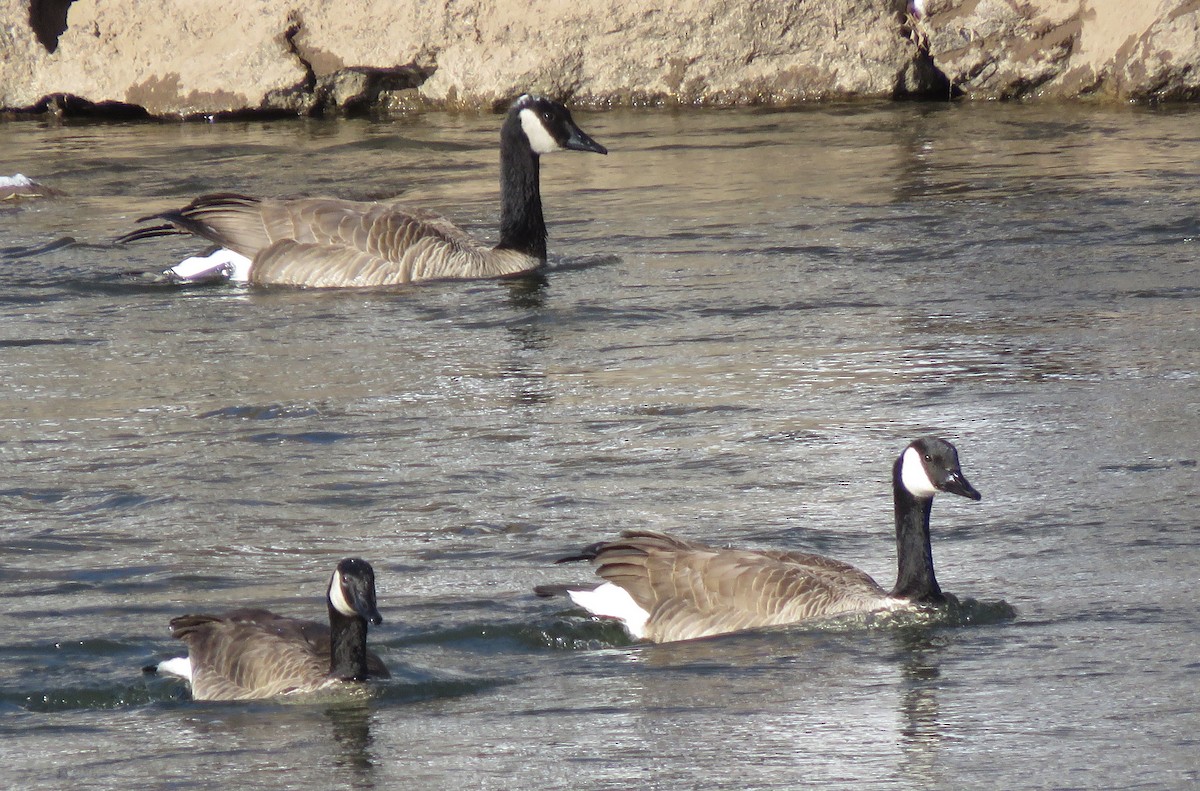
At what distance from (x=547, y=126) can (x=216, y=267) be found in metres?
2.54

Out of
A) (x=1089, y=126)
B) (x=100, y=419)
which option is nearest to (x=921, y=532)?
(x=100, y=419)

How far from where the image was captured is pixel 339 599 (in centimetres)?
598

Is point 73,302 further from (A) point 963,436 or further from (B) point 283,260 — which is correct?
(A) point 963,436

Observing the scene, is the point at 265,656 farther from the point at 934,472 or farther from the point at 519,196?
the point at 519,196

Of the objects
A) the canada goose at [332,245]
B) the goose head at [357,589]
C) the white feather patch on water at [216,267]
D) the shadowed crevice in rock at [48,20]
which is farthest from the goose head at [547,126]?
the shadowed crevice in rock at [48,20]

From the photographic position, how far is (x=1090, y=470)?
8266 mm

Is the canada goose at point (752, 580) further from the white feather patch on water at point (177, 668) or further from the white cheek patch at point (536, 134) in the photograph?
the white cheek patch at point (536, 134)

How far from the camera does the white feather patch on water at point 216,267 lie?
13.2 meters

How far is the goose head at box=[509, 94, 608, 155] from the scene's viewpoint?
13.7 meters

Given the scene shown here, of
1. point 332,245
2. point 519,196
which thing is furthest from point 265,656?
point 519,196

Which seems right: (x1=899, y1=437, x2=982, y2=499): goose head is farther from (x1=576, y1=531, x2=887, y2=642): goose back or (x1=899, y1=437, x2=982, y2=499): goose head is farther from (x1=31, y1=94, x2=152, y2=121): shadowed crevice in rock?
(x1=31, y1=94, x2=152, y2=121): shadowed crevice in rock

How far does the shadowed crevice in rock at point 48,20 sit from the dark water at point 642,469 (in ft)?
16.7

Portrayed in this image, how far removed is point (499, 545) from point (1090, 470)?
2.63 meters

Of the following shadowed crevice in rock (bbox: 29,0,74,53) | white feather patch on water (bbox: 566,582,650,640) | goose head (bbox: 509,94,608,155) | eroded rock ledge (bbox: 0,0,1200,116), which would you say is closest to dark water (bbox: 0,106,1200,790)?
white feather patch on water (bbox: 566,582,650,640)
